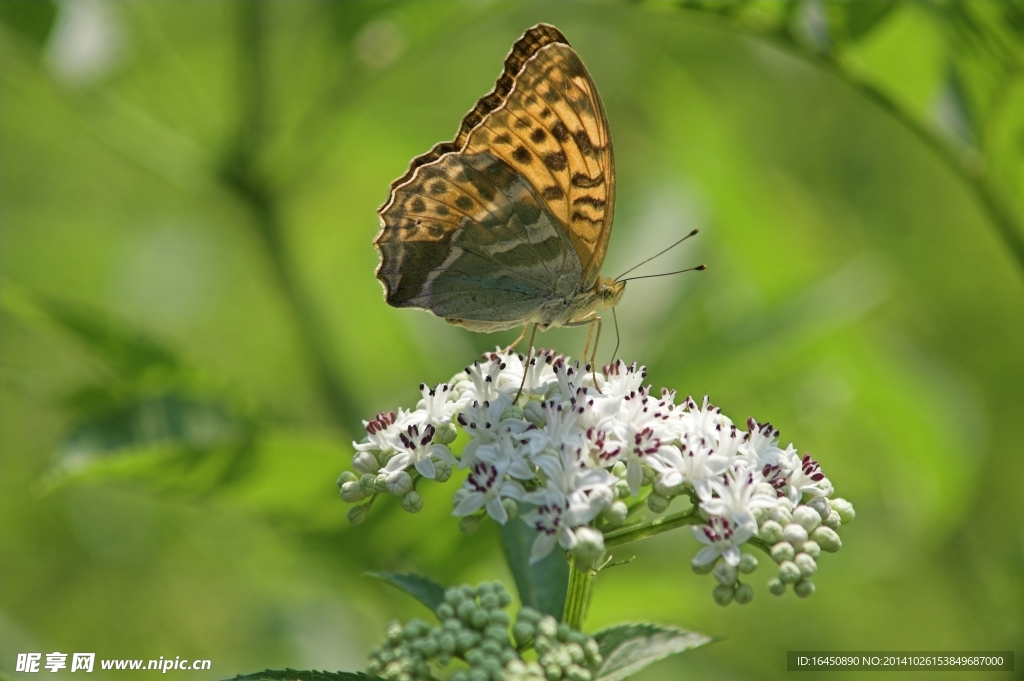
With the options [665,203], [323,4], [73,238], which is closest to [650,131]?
[665,203]

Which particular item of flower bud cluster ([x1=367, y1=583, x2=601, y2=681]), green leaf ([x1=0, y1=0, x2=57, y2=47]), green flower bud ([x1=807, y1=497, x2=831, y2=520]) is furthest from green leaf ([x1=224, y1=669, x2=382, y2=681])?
green leaf ([x1=0, y1=0, x2=57, y2=47])

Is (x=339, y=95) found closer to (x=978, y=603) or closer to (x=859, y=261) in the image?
(x=859, y=261)

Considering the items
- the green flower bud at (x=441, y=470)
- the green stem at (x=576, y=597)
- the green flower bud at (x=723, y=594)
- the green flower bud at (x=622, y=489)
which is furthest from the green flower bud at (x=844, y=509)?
the green flower bud at (x=441, y=470)

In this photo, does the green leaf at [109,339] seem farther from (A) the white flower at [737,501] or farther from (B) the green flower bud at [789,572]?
(B) the green flower bud at [789,572]

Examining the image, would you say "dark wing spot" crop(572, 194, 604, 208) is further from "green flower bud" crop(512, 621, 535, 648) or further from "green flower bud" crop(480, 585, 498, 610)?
→ "green flower bud" crop(512, 621, 535, 648)

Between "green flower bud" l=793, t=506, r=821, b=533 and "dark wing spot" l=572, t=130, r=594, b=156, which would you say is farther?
"dark wing spot" l=572, t=130, r=594, b=156

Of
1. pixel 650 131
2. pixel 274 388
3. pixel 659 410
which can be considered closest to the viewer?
pixel 659 410
